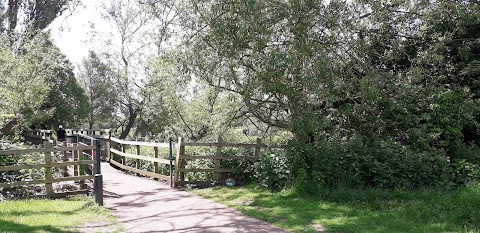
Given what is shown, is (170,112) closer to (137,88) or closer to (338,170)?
(137,88)

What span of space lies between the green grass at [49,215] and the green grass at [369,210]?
2504 millimetres

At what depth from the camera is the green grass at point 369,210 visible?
580 cm

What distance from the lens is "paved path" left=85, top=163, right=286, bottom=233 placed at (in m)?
6.03

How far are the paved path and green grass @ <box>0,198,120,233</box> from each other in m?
0.39

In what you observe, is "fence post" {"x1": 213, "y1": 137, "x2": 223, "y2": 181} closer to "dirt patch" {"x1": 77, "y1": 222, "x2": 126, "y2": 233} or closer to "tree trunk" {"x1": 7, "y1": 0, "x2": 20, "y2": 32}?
"dirt patch" {"x1": 77, "y1": 222, "x2": 126, "y2": 233}

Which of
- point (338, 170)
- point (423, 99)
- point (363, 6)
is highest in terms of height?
point (363, 6)

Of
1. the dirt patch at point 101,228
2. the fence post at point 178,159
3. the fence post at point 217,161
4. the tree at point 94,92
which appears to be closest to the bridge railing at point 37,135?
the fence post at point 178,159

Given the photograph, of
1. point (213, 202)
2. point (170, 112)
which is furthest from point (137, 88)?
point (213, 202)

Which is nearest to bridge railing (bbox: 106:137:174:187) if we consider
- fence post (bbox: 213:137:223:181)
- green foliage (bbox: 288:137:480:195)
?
fence post (bbox: 213:137:223:181)

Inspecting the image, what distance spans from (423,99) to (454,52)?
7.83 feet

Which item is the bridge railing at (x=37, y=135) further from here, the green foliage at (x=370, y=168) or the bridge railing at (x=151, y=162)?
the green foliage at (x=370, y=168)

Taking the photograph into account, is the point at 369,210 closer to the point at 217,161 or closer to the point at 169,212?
the point at 169,212

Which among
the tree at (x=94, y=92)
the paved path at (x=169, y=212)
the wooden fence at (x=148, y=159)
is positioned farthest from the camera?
the tree at (x=94, y=92)

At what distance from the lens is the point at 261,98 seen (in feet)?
32.0
